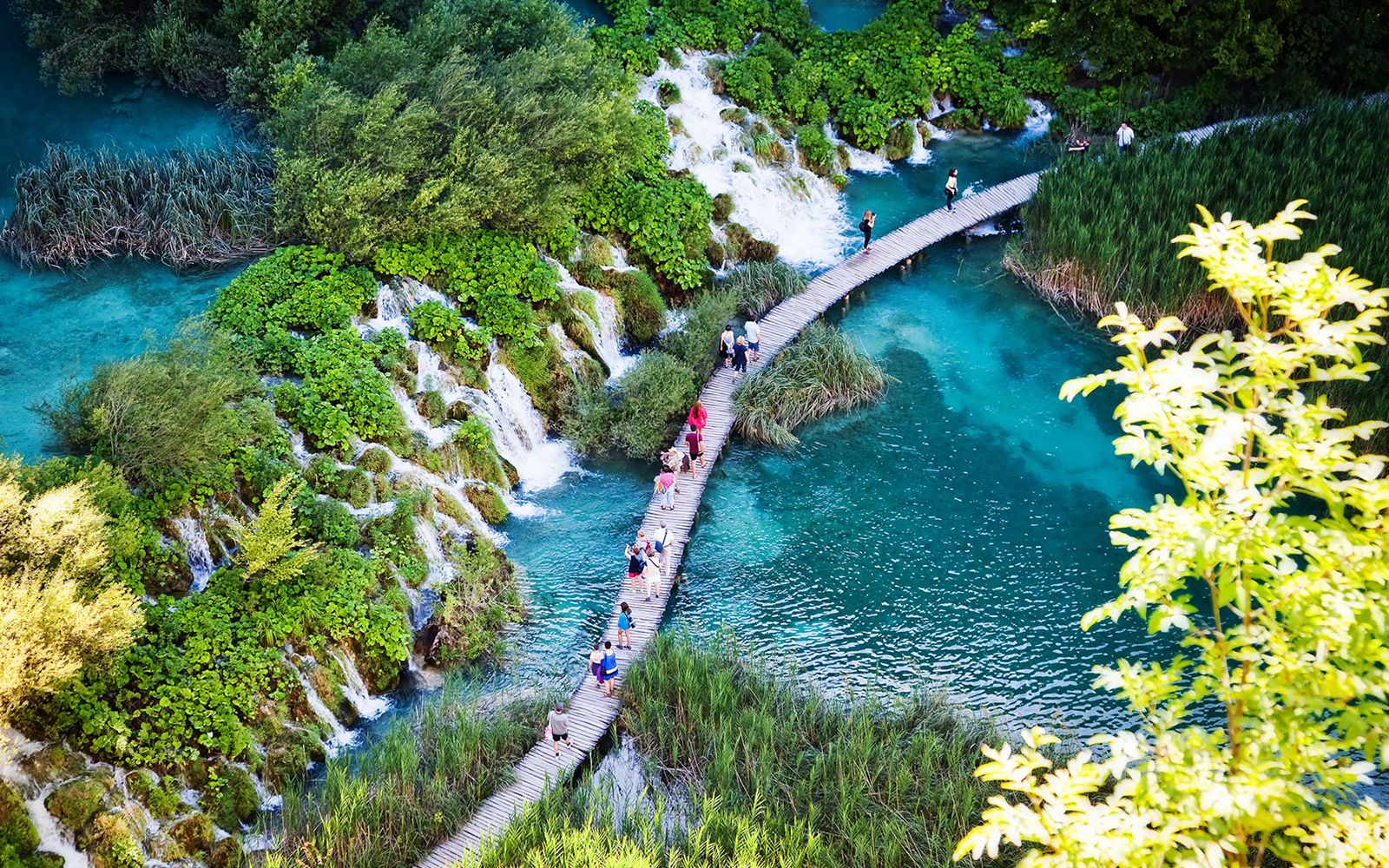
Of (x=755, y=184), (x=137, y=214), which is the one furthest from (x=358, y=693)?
(x=755, y=184)

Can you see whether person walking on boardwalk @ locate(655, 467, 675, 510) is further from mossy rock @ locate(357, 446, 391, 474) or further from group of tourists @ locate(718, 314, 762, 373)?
mossy rock @ locate(357, 446, 391, 474)

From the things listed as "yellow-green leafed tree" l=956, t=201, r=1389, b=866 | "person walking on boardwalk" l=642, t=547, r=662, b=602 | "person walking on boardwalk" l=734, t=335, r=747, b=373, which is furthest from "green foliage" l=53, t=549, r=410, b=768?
"yellow-green leafed tree" l=956, t=201, r=1389, b=866

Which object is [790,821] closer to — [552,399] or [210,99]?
[552,399]

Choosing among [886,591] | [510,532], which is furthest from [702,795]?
[510,532]

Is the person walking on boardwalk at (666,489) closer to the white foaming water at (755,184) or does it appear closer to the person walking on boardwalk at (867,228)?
the white foaming water at (755,184)

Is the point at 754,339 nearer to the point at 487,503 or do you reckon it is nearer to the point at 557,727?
the point at 487,503

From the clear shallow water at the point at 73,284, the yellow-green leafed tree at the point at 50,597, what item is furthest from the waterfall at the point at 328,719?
the clear shallow water at the point at 73,284
